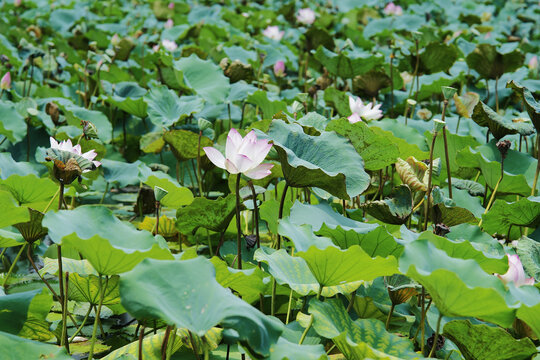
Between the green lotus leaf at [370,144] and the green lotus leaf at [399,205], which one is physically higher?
the green lotus leaf at [370,144]

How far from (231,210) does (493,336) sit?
81 cm

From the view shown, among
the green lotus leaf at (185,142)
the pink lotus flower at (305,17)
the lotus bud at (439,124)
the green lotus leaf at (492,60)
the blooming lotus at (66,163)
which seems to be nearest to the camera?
the blooming lotus at (66,163)

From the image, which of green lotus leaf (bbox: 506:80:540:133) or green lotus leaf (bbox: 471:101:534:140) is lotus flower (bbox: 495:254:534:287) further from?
green lotus leaf (bbox: 471:101:534:140)

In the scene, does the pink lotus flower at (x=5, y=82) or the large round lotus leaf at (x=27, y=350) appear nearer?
the large round lotus leaf at (x=27, y=350)

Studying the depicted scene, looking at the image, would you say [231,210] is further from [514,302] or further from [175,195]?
[514,302]

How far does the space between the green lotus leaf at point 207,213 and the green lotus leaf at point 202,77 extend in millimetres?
1170

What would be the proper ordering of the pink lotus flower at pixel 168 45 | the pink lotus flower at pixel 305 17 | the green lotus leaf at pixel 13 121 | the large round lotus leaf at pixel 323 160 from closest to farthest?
the large round lotus leaf at pixel 323 160, the green lotus leaf at pixel 13 121, the pink lotus flower at pixel 168 45, the pink lotus flower at pixel 305 17

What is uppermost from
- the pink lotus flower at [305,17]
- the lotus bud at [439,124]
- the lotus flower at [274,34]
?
the lotus bud at [439,124]

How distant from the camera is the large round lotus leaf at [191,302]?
3.20ft

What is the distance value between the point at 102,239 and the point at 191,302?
20cm

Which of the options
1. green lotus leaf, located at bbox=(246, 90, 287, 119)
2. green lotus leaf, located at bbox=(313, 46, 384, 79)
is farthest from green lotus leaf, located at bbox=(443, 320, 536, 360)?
green lotus leaf, located at bbox=(313, 46, 384, 79)

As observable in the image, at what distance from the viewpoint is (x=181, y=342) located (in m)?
1.39

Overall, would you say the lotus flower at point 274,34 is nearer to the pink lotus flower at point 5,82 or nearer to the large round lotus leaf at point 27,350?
the pink lotus flower at point 5,82

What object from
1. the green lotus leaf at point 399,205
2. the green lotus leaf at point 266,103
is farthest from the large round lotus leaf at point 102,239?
the green lotus leaf at point 266,103
